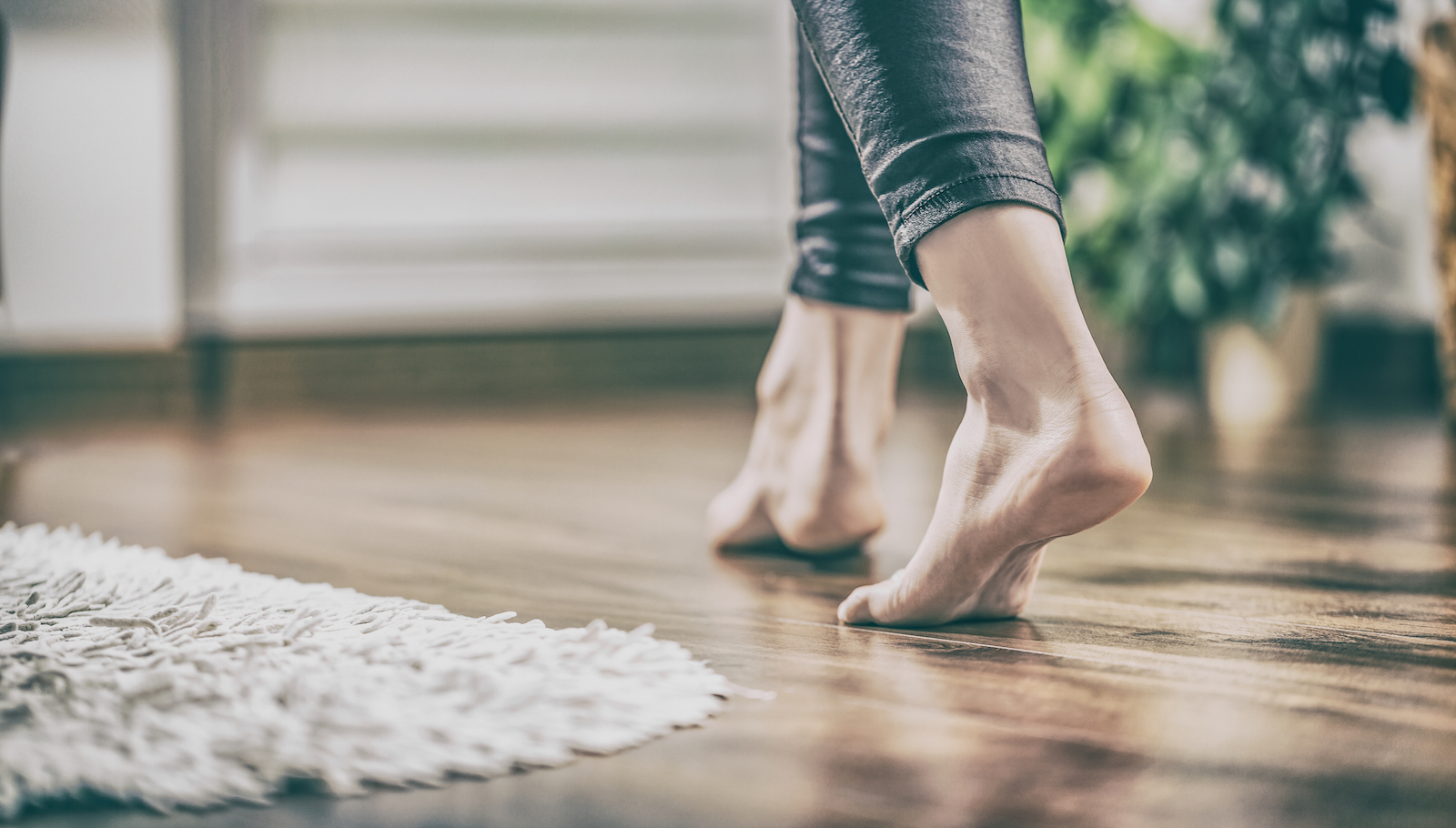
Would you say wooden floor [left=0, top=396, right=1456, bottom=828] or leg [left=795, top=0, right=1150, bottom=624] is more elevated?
leg [left=795, top=0, right=1150, bottom=624]

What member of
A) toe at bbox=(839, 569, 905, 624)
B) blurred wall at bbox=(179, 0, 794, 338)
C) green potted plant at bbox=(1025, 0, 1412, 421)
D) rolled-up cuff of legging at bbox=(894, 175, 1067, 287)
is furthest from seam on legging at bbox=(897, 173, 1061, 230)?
blurred wall at bbox=(179, 0, 794, 338)

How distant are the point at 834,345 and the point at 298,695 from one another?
17.2 inches

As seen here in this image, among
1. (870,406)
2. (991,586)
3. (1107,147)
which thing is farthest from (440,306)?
(991,586)

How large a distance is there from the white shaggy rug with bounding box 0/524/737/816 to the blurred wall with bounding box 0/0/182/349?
4.67ft

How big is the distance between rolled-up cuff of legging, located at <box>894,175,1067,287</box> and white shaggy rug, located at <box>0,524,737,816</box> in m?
0.21

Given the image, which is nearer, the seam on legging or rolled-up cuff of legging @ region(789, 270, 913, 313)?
the seam on legging

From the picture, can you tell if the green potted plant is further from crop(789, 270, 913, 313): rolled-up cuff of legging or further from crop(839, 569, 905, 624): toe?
crop(839, 569, 905, 624): toe

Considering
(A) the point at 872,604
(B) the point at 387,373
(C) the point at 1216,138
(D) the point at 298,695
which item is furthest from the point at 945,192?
(B) the point at 387,373

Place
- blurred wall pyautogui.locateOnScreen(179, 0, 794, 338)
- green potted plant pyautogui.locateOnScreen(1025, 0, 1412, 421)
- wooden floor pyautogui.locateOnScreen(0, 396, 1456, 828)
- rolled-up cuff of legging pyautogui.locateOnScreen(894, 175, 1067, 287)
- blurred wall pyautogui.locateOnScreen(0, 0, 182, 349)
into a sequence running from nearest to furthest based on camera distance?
1. wooden floor pyautogui.locateOnScreen(0, 396, 1456, 828)
2. rolled-up cuff of legging pyautogui.locateOnScreen(894, 175, 1067, 287)
3. green potted plant pyautogui.locateOnScreen(1025, 0, 1412, 421)
4. blurred wall pyautogui.locateOnScreen(0, 0, 182, 349)
5. blurred wall pyautogui.locateOnScreen(179, 0, 794, 338)

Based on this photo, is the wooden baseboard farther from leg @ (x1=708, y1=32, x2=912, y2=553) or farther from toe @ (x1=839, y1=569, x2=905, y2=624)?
toe @ (x1=839, y1=569, x2=905, y2=624)

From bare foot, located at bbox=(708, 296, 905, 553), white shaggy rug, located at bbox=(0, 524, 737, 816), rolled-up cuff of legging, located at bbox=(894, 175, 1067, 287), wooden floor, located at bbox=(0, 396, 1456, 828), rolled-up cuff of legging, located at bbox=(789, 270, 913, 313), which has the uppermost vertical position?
rolled-up cuff of legging, located at bbox=(894, 175, 1067, 287)

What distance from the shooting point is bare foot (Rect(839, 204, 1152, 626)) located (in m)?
0.49

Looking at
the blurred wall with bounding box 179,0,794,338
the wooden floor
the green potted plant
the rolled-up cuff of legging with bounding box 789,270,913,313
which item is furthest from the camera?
the blurred wall with bounding box 179,0,794,338

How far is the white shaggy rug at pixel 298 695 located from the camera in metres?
0.35
